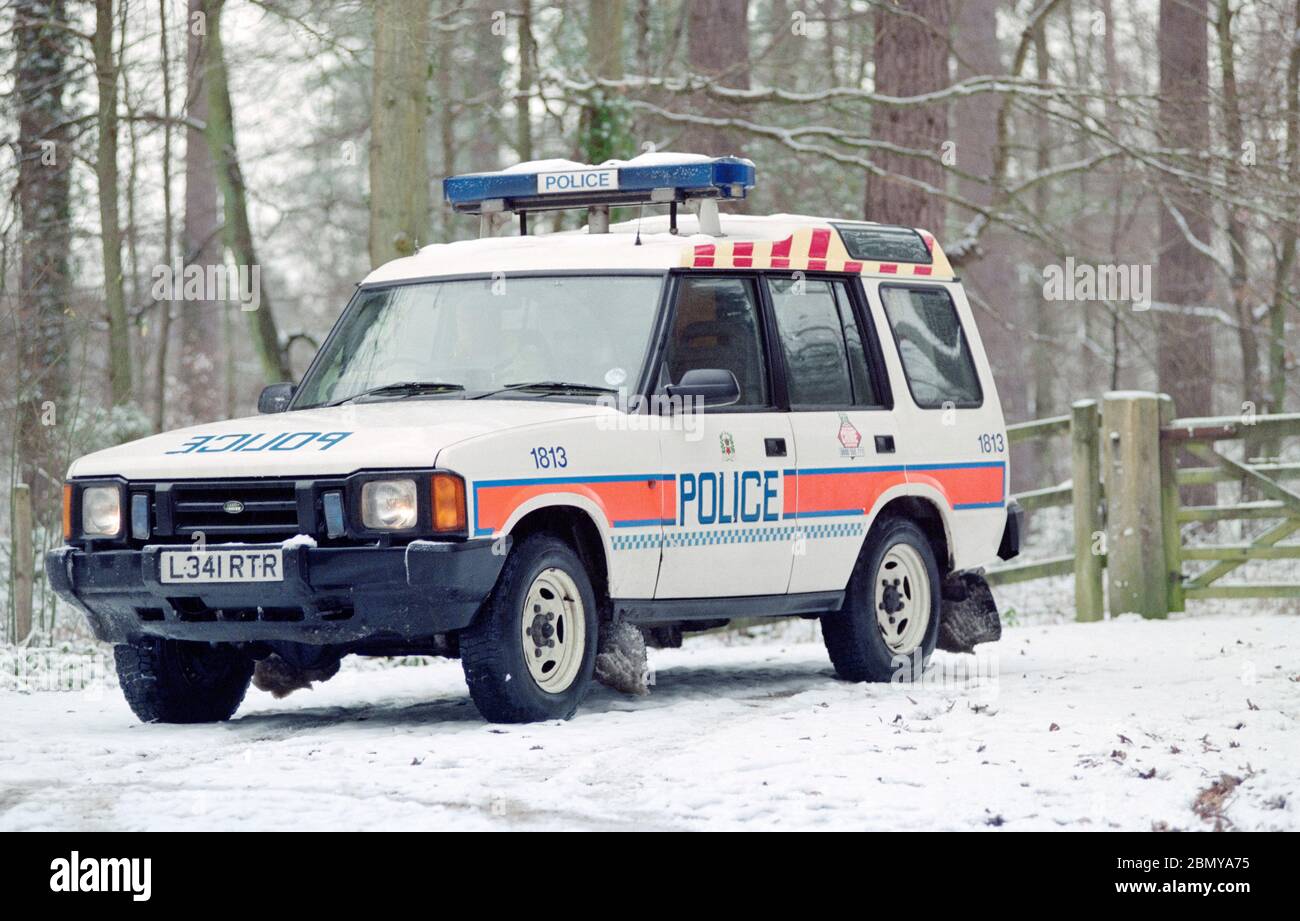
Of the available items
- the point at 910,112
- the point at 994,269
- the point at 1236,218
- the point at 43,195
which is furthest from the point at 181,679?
the point at 994,269

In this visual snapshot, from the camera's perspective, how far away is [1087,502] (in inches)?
570

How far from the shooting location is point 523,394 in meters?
8.88

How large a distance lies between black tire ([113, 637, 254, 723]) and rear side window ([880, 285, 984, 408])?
12.4ft

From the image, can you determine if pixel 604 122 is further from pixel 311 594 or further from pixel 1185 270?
pixel 311 594

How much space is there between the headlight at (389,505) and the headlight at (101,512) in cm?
119

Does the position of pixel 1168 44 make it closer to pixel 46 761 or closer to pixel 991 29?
pixel 991 29

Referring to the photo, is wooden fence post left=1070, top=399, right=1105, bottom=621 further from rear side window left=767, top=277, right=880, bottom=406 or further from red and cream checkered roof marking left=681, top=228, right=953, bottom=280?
rear side window left=767, top=277, right=880, bottom=406

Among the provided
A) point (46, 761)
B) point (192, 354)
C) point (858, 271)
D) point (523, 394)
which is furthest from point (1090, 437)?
point (192, 354)

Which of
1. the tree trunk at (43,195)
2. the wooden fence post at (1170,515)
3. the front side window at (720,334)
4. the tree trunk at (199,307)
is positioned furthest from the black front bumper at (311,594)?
the tree trunk at (199,307)

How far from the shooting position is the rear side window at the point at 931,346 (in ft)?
35.1

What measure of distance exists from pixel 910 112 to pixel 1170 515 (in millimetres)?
5572

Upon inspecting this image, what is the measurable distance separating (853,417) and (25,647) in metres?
5.60

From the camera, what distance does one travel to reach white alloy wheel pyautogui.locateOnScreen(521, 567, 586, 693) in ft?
27.6

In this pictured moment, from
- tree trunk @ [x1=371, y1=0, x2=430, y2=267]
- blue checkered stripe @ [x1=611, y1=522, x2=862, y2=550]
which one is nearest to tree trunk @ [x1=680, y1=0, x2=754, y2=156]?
tree trunk @ [x1=371, y1=0, x2=430, y2=267]
